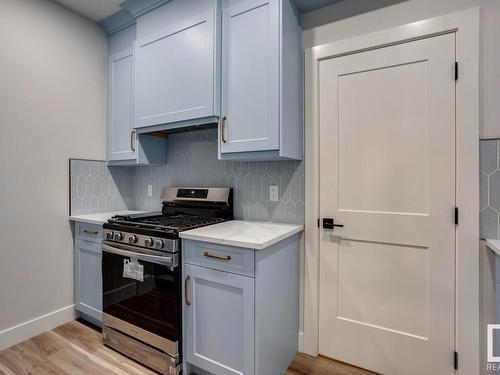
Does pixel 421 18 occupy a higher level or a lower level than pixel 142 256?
higher

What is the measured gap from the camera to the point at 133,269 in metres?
1.82

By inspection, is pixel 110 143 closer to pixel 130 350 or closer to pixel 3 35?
pixel 3 35

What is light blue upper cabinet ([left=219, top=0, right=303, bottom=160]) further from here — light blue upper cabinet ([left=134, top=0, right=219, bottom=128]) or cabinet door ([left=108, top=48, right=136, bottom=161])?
cabinet door ([left=108, top=48, right=136, bottom=161])

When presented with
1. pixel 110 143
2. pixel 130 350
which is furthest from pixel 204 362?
pixel 110 143

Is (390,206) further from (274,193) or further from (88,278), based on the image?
(88,278)

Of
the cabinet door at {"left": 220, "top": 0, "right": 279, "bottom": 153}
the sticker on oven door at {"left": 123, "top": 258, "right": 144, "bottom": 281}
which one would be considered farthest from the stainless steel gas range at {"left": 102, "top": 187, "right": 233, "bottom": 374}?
the cabinet door at {"left": 220, "top": 0, "right": 279, "bottom": 153}

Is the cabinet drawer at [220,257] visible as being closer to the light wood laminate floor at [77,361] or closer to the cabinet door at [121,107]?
the light wood laminate floor at [77,361]

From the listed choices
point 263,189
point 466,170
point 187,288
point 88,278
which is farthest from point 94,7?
point 466,170

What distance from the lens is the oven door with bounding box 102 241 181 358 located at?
1646 mm

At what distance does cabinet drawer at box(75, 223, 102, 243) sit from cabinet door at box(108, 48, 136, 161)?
0.66m

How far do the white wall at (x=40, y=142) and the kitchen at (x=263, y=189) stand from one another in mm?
14

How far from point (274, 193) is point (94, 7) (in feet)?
7.21

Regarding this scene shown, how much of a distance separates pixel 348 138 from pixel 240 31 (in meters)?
1.00

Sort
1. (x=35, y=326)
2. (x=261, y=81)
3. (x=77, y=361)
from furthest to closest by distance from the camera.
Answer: (x=35, y=326)
(x=77, y=361)
(x=261, y=81)
